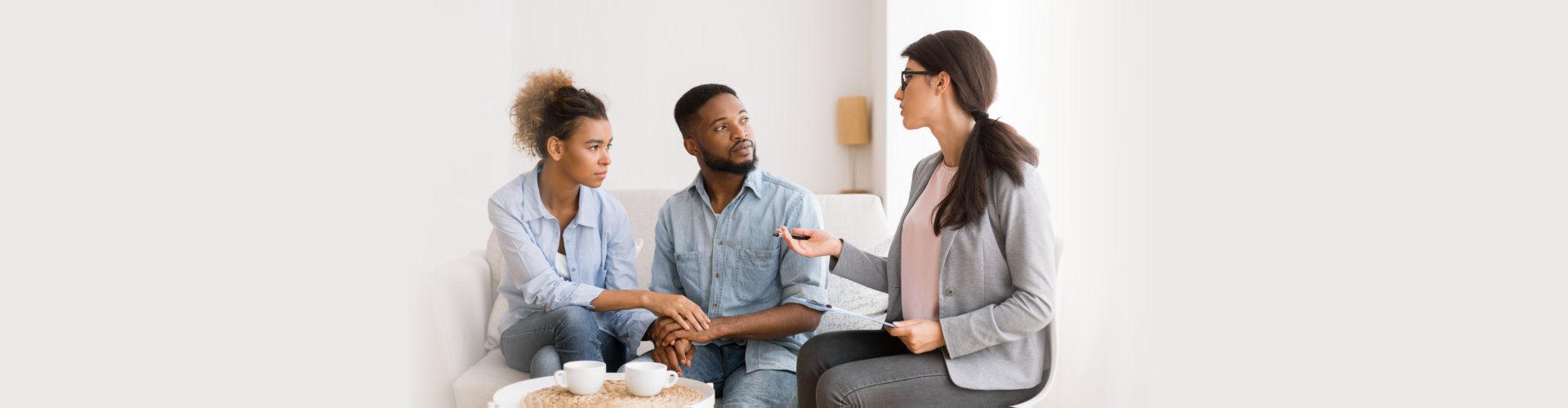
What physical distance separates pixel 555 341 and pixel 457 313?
1.19ft

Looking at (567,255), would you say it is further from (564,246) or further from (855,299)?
(855,299)

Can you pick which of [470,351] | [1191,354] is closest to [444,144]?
[470,351]

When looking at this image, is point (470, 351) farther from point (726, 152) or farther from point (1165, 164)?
point (1165, 164)

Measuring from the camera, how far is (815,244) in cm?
185

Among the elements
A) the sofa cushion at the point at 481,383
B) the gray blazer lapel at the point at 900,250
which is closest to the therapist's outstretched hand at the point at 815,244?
the gray blazer lapel at the point at 900,250

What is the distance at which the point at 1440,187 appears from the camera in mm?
1269

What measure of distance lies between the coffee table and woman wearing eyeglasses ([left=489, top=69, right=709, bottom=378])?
14.0 inches

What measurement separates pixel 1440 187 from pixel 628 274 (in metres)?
1.65

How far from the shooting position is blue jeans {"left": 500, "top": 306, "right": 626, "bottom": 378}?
6.67 ft

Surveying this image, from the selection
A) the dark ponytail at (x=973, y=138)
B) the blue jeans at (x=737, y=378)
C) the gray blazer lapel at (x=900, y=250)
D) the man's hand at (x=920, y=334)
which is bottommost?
the blue jeans at (x=737, y=378)

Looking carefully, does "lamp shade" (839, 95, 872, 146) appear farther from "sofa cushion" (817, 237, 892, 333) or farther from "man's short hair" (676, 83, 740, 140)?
"man's short hair" (676, 83, 740, 140)

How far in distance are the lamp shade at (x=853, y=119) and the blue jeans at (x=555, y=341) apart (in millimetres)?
2201

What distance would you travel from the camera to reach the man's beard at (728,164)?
2.17m

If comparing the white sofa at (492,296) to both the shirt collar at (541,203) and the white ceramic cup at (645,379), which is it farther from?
the white ceramic cup at (645,379)
